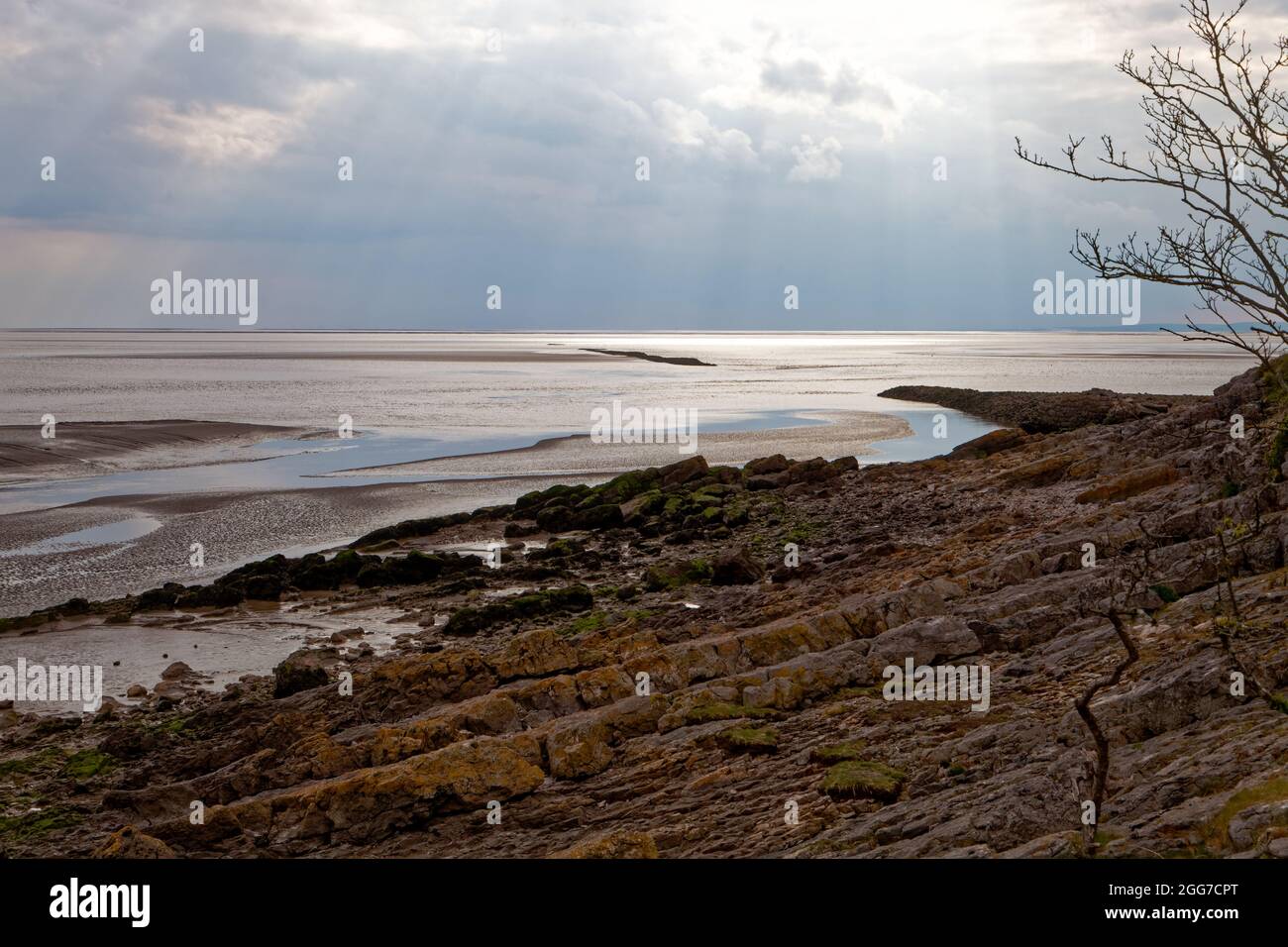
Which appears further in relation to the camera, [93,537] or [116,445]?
[116,445]

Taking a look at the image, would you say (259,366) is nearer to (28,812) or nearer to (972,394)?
(972,394)

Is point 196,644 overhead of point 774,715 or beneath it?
beneath

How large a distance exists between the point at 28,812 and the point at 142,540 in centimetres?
1818

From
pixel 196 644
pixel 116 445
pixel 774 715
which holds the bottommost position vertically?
pixel 196 644

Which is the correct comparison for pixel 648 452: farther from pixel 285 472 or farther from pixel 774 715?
pixel 774 715

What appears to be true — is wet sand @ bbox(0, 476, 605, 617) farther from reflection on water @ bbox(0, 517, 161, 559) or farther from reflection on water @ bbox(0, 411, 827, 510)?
reflection on water @ bbox(0, 411, 827, 510)

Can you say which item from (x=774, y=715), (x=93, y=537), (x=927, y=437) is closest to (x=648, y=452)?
(x=927, y=437)

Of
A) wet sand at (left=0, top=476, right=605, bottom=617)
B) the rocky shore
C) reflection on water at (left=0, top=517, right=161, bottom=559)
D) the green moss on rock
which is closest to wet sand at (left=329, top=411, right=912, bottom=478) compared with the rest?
wet sand at (left=0, top=476, right=605, bottom=617)

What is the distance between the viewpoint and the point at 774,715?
11.8 meters

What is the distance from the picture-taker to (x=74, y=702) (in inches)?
641

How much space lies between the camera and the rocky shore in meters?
8.01

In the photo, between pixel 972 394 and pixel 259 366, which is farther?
pixel 259 366

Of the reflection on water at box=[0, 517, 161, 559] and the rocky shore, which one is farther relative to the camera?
the reflection on water at box=[0, 517, 161, 559]

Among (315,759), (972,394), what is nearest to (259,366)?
(972,394)
